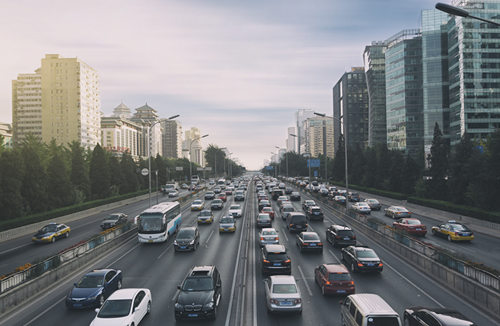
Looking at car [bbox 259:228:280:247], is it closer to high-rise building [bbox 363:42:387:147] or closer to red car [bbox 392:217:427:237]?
red car [bbox 392:217:427:237]

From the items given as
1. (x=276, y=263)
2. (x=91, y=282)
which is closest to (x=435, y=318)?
(x=276, y=263)

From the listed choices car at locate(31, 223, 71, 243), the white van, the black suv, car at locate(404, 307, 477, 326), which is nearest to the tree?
car at locate(31, 223, 71, 243)

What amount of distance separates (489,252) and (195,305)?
890 inches

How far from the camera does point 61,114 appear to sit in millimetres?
158000

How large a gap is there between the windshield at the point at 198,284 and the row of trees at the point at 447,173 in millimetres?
35610

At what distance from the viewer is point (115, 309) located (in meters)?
13.1

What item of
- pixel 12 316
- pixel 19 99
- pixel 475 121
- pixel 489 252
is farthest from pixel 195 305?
pixel 19 99

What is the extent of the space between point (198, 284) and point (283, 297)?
369 cm

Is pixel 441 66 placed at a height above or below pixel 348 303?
above

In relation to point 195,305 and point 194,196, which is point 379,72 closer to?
point 194,196

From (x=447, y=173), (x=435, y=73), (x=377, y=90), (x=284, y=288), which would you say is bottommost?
(x=284, y=288)

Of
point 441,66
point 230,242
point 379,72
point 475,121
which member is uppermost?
point 379,72

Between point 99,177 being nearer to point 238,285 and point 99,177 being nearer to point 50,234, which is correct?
point 50,234

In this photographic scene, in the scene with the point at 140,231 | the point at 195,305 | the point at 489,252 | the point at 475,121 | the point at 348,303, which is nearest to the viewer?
the point at 348,303
